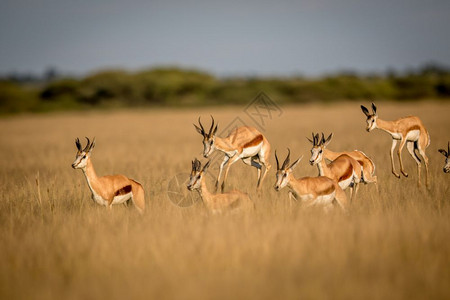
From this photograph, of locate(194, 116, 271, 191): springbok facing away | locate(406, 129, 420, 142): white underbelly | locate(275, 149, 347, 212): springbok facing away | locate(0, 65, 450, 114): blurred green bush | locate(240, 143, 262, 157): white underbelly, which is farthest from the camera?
Answer: locate(0, 65, 450, 114): blurred green bush

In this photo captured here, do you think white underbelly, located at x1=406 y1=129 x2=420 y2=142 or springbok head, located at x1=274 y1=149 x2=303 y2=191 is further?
white underbelly, located at x1=406 y1=129 x2=420 y2=142

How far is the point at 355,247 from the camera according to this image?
196 inches

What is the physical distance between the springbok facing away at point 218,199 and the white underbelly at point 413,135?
5.24m

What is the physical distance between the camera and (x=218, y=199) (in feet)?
23.7

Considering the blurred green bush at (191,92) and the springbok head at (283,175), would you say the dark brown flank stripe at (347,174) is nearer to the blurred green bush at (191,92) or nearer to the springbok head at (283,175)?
the springbok head at (283,175)

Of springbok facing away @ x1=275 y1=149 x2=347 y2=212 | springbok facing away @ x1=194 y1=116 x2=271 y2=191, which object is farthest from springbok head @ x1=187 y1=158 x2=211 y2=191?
springbok facing away @ x1=194 y1=116 x2=271 y2=191

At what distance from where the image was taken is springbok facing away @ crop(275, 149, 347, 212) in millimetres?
7137

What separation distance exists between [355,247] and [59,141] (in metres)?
19.9

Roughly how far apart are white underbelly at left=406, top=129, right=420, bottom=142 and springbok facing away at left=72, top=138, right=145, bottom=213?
262 inches

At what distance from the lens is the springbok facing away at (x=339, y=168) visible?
815 centimetres

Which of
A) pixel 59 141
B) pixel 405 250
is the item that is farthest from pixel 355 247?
pixel 59 141

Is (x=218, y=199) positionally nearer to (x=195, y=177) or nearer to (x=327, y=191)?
(x=195, y=177)

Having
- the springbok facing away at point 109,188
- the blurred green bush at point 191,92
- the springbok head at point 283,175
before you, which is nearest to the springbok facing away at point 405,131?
the springbok head at point 283,175

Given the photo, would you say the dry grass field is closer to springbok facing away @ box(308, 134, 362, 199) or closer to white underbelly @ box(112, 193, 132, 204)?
white underbelly @ box(112, 193, 132, 204)
